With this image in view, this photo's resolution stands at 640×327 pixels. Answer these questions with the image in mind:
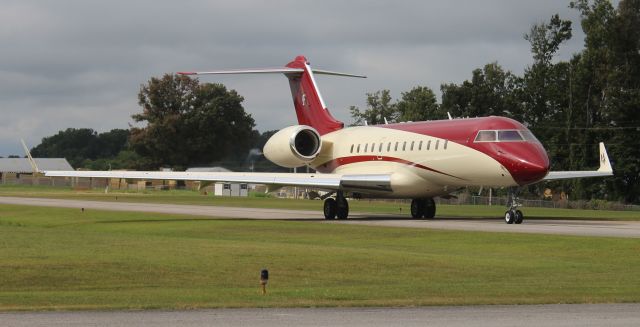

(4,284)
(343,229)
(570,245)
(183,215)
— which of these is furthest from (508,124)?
(4,284)

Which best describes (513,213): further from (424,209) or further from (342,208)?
(342,208)

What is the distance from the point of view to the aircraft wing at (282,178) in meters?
44.7

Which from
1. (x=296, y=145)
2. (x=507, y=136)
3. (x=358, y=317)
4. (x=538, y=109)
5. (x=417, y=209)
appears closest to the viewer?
(x=358, y=317)

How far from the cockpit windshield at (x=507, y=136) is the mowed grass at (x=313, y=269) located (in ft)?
21.2

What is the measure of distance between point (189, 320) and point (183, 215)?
3463 cm

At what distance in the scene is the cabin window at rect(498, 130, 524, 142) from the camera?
40.8 meters

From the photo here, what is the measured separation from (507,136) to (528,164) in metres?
1.75

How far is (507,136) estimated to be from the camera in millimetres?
41031

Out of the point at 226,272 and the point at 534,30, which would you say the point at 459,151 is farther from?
the point at 534,30

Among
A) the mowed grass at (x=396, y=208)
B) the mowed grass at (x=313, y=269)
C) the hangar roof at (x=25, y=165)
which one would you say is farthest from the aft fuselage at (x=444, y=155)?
the hangar roof at (x=25, y=165)

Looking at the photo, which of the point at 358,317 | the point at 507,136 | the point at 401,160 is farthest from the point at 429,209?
the point at 358,317

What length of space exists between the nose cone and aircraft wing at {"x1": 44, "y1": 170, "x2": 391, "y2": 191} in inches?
271

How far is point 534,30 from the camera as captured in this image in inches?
3686

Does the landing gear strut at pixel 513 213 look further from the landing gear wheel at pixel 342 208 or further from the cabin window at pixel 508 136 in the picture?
the landing gear wheel at pixel 342 208
